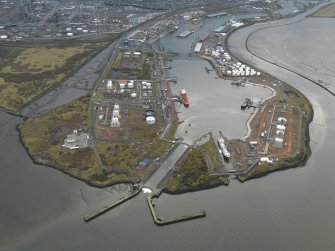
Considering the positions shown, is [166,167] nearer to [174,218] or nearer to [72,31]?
[174,218]

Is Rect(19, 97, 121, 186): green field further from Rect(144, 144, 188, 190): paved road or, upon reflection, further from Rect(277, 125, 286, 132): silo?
Rect(277, 125, 286, 132): silo

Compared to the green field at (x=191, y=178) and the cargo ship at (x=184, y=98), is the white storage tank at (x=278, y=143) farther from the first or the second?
the cargo ship at (x=184, y=98)

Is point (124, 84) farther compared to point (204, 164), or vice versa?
point (124, 84)

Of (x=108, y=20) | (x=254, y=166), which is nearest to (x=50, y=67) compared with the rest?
(x=108, y=20)

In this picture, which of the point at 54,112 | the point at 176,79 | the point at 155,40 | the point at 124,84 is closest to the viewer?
the point at 54,112

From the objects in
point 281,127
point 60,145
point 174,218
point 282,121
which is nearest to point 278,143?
point 281,127

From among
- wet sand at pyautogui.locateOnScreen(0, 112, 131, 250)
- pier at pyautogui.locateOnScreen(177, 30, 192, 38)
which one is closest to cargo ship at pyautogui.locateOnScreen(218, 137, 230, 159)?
wet sand at pyautogui.locateOnScreen(0, 112, 131, 250)

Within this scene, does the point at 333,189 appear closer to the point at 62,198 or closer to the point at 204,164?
the point at 204,164
